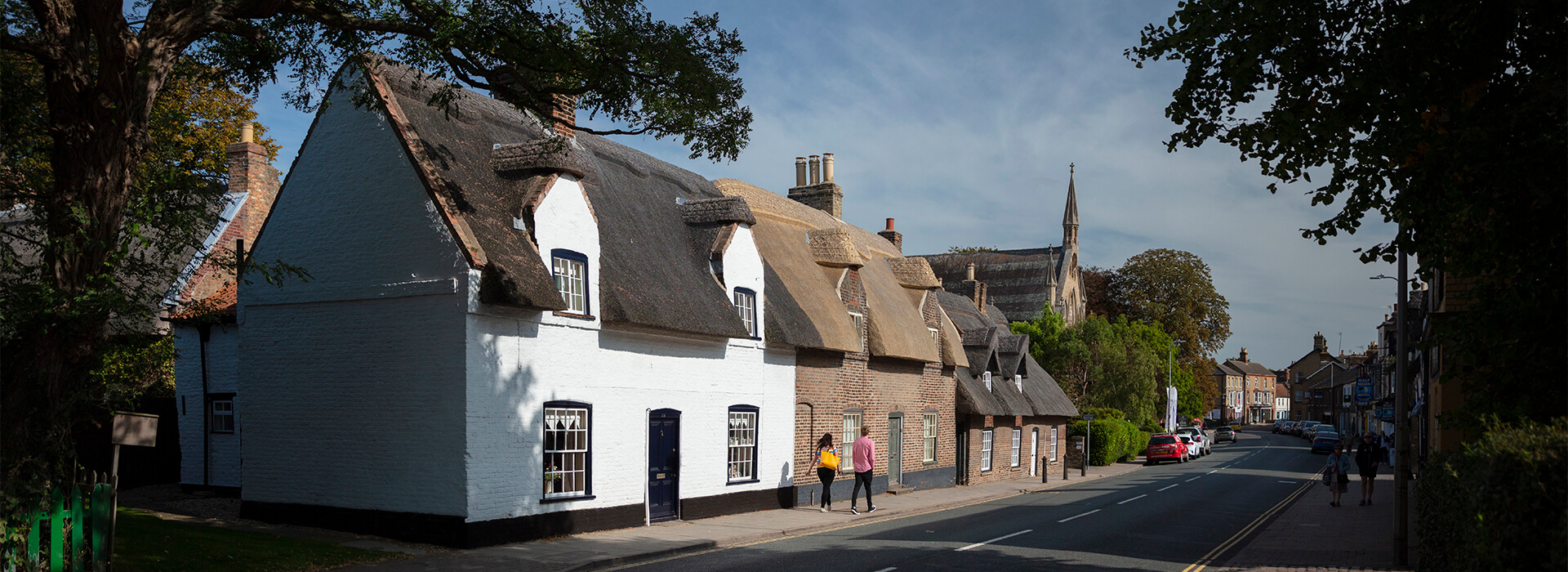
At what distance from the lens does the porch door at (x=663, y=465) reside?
1938 centimetres

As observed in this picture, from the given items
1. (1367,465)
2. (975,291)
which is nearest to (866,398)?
(1367,465)

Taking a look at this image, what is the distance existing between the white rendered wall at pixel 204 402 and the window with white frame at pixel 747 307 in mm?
10126

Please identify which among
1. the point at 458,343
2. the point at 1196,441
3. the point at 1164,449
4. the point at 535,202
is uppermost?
the point at 535,202

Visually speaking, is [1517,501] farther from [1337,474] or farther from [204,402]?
[204,402]

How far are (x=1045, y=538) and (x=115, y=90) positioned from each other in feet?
48.7

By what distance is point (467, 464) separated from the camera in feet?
50.6

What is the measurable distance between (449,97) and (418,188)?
11.0 feet

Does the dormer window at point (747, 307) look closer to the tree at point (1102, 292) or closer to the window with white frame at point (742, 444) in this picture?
the window with white frame at point (742, 444)

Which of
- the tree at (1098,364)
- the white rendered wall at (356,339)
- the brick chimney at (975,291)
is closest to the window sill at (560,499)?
the white rendered wall at (356,339)

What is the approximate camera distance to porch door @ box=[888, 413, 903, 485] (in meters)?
29.1

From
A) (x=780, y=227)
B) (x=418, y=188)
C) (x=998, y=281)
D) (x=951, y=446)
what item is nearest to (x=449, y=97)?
(x=418, y=188)

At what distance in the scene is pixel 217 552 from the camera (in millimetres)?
13094

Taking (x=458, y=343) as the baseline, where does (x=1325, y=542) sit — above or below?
below

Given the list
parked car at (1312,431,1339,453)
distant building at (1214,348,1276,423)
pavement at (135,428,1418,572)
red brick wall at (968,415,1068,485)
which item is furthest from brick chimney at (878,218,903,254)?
distant building at (1214,348,1276,423)
